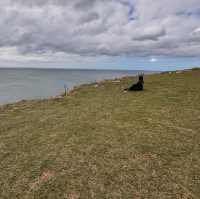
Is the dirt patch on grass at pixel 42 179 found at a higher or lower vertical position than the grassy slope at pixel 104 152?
lower

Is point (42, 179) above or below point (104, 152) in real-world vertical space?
below

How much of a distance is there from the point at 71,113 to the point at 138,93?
8319mm

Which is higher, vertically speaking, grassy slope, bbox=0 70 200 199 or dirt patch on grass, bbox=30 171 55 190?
grassy slope, bbox=0 70 200 199

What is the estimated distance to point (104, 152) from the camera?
11.4m

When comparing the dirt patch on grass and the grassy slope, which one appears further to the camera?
the dirt patch on grass

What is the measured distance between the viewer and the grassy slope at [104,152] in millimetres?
9008

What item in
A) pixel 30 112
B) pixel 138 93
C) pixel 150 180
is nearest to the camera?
pixel 150 180

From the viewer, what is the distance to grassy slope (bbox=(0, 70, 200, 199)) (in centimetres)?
901

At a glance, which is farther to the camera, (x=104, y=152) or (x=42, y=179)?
(x=104, y=152)

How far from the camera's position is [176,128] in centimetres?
1406

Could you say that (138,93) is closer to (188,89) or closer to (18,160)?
(188,89)

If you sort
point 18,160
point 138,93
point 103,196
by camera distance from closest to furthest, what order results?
point 103,196, point 18,160, point 138,93

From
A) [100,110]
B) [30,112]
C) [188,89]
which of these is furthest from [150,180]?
[188,89]

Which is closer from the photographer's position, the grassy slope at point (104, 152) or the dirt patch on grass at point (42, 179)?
the grassy slope at point (104, 152)
